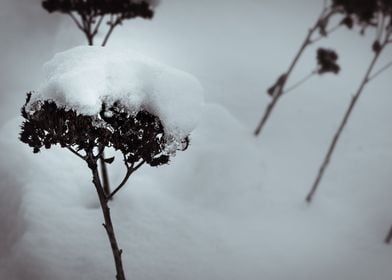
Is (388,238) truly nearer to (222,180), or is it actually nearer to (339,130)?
(339,130)

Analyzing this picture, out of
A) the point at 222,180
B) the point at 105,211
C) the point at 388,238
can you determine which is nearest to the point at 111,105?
the point at 105,211

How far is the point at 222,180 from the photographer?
20.8 feet

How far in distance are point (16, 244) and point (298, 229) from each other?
3638mm

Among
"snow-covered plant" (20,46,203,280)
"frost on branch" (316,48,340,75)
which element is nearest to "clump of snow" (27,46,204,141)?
"snow-covered plant" (20,46,203,280)

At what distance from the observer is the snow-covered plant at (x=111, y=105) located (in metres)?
2.86

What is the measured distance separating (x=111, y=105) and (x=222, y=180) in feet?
12.0

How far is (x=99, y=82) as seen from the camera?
9.52ft

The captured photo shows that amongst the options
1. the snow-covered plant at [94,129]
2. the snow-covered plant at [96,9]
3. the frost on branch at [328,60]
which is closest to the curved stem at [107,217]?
the snow-covered plant at [94,129]

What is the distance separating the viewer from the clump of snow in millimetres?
2822

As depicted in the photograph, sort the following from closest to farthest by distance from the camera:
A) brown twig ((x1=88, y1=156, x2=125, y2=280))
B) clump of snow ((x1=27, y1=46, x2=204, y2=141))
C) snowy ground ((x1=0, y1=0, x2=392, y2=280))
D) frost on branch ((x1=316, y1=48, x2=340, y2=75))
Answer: clump of snow ((x1=27, y1=46, x2=204, y2=141)) < brown twig ((x1=88, y1=156, x2=125, y2=280)) < snowy ground ((x1=0, y1=0, x2=392, y2=280)) < frost on branch ((x1=316, y1=48, x2=340, y2=75))

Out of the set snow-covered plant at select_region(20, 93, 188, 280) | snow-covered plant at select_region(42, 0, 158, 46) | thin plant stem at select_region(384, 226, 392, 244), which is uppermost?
snow-covered plant at select_region(42, 0, 158, 46)

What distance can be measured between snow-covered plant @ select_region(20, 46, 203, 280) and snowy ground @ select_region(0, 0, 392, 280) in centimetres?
200

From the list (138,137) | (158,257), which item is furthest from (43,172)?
(138,137)

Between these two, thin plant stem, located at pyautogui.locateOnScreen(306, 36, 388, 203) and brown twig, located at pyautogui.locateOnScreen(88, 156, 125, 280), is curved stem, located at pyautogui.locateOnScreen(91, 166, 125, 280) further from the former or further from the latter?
thin plant stem, located at pyautogui.locateOnScreen(306, 36, 388, 203)
